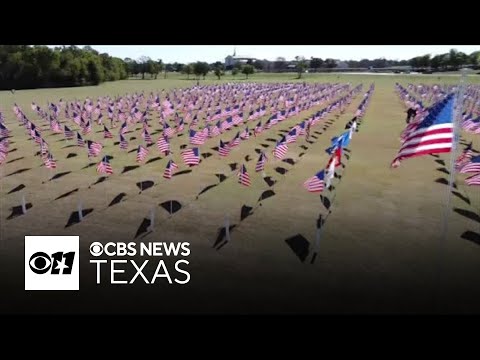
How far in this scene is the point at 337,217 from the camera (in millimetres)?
18656

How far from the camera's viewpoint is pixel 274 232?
1705 centimetres

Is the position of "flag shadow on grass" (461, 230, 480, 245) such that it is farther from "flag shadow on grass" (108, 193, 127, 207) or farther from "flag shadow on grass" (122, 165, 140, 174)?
"flag shadow on grass" (122, 165, 140, 174)

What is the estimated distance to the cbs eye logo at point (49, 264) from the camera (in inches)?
530

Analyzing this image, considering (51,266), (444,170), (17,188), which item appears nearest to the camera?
(51,266)

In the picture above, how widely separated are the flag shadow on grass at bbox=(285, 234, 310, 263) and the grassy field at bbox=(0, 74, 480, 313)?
4 centimetres

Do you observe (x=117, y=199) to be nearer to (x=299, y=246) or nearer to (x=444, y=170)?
(x=299, y=246)

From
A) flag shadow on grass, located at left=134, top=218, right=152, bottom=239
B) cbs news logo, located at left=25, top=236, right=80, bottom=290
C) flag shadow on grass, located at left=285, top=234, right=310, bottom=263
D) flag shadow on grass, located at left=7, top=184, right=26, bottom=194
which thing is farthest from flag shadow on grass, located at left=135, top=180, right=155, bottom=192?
flag shadow on grass, located at left=285, top=234, right=310, bottom=263

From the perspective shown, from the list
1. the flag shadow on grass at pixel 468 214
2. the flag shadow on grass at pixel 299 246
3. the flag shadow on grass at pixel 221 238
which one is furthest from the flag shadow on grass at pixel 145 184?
the flag shadow on grass at pixel 468 214

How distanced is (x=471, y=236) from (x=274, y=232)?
308 inches

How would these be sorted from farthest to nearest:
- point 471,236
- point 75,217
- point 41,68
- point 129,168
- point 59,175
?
point 41,68
point 129,168
point 59,175
point 75,217
point 471,236

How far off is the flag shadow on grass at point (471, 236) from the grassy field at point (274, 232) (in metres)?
0.07

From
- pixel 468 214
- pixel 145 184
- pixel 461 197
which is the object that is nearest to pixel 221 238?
pixel 145 184

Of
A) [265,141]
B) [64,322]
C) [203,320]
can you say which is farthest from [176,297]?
[265,141]

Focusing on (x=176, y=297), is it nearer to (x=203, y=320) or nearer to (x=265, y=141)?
(x=203, y=320)
